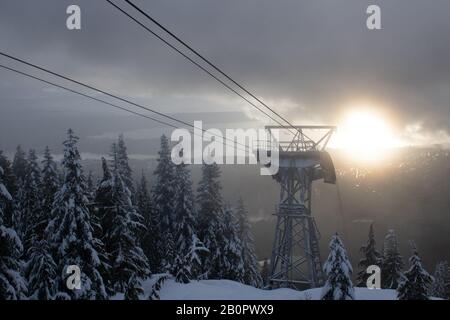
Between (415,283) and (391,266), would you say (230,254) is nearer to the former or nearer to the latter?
(391,266)

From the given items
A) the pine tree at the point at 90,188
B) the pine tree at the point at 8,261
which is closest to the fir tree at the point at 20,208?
the pine tree at the point at 90,188

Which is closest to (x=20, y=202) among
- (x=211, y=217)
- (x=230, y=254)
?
(x=211, y=217)

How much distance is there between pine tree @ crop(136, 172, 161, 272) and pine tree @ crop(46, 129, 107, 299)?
19.0 metres

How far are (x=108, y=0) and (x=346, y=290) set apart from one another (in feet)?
54.8

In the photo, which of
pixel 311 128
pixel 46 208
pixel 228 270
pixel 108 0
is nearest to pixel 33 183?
pixel 46 208

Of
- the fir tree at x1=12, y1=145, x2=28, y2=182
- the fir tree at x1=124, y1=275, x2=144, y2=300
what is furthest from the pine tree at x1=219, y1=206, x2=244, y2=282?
the fir tree at x1=12, y1=145, x2=28, y2=182

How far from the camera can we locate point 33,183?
46.3 m

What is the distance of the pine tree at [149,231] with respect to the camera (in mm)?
42625

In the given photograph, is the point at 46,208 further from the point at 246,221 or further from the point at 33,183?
the point at 246,221

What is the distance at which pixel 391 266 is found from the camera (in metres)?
39.0

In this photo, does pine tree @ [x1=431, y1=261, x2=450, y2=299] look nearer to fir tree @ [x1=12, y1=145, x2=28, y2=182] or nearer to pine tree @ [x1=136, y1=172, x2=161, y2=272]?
pine tree @ [x1=136, y1=172, x2=161, y2=272]

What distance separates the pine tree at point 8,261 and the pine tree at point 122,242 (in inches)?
350

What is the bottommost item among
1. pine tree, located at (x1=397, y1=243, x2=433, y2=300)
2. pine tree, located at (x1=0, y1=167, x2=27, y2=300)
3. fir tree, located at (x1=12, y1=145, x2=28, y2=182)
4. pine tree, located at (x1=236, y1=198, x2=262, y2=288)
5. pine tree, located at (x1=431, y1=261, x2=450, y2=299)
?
pine tree, located at (x1=431, y1=261, x2=450, y2=299)

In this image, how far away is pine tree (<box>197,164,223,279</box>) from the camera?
128 ft
